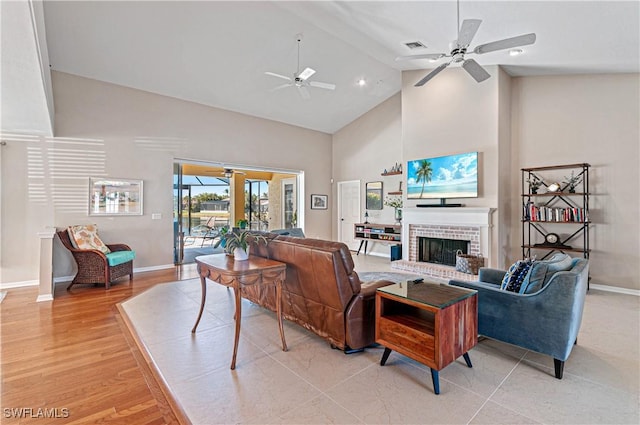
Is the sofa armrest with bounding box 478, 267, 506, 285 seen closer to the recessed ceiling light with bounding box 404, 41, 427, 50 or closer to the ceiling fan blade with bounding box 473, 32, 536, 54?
the ceiling fan blade with bounding box 473, 32, 536, 54

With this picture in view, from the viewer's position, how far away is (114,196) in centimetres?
544

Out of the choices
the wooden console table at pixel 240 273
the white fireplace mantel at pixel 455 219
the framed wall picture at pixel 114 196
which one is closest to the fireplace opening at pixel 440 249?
the white fireplace mantel at pixel 455 219

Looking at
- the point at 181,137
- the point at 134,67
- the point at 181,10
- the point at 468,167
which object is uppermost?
the point at 181,10

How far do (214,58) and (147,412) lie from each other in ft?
17.0

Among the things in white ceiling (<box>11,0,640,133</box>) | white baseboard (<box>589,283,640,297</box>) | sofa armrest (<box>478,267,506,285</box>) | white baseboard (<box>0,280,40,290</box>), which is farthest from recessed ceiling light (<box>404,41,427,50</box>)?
white baseboard (<box>0,280,40,290</box>)

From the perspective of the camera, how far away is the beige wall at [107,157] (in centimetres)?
471

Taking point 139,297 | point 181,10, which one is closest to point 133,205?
point 139,297

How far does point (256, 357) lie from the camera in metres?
2.52

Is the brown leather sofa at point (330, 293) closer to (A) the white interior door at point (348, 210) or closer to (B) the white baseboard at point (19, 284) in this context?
(B) the white baseboard at point (19, 284)

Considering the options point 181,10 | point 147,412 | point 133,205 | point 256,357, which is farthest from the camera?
point 133,205

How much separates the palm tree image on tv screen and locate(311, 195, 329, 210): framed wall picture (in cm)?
314

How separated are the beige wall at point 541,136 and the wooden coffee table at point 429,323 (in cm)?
341

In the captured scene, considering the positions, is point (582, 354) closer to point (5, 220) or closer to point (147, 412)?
point (147, 412)

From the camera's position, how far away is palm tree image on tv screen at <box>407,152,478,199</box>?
5.23 m
